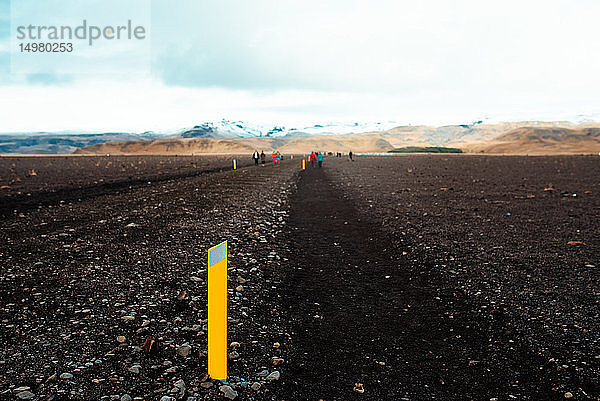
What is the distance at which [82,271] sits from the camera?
663 cm

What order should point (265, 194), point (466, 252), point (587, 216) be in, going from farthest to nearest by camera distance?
point (265, 194) → point (587, 216) → point (466, 252)

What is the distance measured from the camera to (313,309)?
5352 mm

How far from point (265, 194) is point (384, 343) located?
14.4 metres

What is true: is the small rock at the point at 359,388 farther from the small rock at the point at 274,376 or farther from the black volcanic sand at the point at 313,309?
the small rock at the point at 274,376

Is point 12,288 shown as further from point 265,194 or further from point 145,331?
point 265,194

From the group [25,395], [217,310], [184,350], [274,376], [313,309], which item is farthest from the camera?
[313,309]

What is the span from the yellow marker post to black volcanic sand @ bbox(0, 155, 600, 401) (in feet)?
0.57

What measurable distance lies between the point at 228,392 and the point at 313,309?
203cm

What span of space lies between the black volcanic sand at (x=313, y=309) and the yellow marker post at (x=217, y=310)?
0.57 ft

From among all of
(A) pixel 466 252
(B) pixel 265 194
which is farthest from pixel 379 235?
(B) pixel 265 194

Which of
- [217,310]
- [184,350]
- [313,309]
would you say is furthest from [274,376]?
[313,309]

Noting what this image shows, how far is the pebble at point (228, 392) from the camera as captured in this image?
347 centimetres

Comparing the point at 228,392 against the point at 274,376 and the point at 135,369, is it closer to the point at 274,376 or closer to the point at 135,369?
the point at 274,376

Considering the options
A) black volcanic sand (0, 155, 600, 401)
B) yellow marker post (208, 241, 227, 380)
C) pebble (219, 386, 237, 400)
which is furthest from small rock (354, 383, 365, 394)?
yellow marker post (208, 241, 227, 380)
